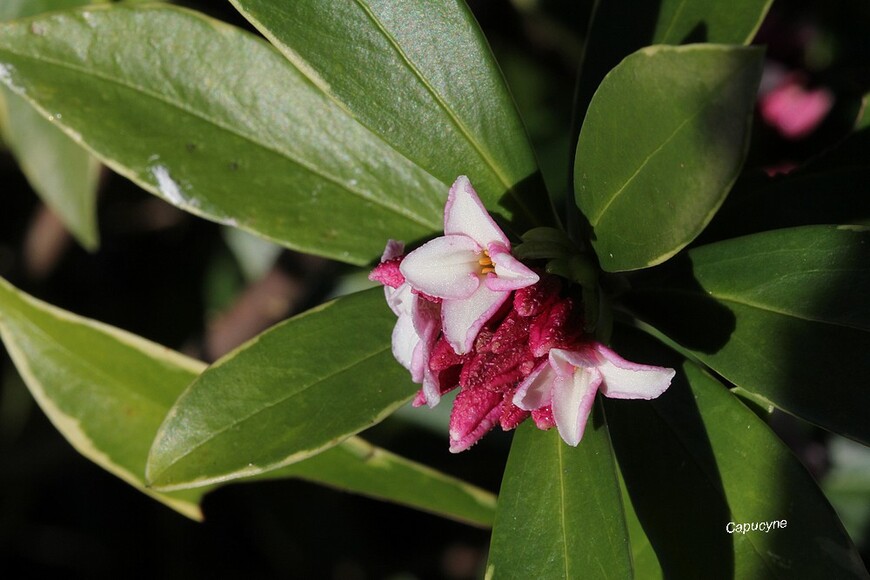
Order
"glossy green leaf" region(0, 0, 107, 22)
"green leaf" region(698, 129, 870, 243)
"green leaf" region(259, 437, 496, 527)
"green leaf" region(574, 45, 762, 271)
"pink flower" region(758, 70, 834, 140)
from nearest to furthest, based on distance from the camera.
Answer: "green leaf" region(574, 45, 762, 271) → "green leaf" region(698, 129, 870, 243) → "green leaf" region(259, 437, 496, 527) → "glossy green leaf" region(0, 0, 107, 22) → "pink flower" region(758, 70, 834, 140)

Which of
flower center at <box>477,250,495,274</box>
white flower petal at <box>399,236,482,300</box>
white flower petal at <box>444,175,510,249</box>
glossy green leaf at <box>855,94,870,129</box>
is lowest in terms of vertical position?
glossy green leaf at <box>855,94,870,129</box>

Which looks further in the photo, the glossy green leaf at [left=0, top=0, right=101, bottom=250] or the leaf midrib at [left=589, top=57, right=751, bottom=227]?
the glossy green leaf at [left=0, top=0, right=101, bottom=250]

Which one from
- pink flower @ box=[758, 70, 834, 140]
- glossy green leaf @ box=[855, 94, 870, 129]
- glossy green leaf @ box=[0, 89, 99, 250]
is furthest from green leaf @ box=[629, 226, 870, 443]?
glossy green leaf @ box=[0, 89, 99, 250]

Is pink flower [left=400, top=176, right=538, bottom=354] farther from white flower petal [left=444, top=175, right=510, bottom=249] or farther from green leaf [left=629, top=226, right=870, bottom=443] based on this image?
green leaf [left=629, top=226, right=870, bottom=443]

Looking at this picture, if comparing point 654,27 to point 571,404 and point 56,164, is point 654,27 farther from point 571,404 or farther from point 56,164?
point 56,164

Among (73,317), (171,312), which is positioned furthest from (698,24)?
(171,312)

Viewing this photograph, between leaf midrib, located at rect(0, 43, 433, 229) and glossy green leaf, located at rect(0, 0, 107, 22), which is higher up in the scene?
glossy green leaf, located at rect(0, 0, 107, 22)

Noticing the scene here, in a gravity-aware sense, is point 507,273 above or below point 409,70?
below

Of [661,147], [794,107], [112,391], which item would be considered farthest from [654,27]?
[112,391]
